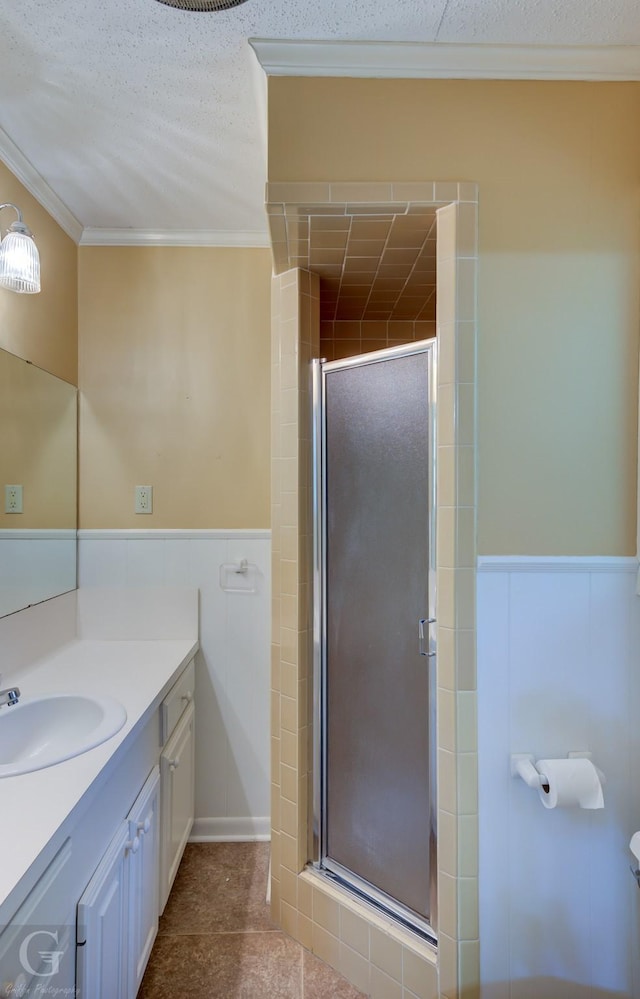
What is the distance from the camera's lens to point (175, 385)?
2.04 meters

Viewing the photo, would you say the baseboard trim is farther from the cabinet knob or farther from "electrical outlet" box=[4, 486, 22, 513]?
"electrical outlet" box=[4, 486, 22, 513]

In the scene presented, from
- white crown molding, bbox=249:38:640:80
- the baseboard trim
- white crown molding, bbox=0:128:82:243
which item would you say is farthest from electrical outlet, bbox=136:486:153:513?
white crown molding, bbox=249:38:640:80

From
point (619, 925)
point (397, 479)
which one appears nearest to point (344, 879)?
point (619, 925)

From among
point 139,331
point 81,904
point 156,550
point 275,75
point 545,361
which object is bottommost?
point 81,904

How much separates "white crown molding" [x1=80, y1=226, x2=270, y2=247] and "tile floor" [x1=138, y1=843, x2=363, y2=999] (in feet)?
8.33

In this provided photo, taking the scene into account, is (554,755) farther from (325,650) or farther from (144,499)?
(144,499)

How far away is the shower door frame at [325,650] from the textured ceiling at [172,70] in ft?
2.35

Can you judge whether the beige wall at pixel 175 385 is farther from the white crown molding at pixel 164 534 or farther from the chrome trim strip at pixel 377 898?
the chrome trim strip at pixel 377 898

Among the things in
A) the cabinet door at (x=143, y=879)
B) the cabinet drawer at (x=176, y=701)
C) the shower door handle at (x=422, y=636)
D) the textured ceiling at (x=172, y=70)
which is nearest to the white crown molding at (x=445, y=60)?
the textured ceiling at (x=172, y=70)

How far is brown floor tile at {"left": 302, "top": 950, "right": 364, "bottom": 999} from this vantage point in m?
1.37

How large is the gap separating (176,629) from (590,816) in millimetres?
1563

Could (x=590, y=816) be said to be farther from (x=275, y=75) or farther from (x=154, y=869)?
(x=275, y=75)

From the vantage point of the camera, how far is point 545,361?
4.06 ft

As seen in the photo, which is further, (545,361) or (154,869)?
(154,869)
